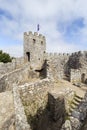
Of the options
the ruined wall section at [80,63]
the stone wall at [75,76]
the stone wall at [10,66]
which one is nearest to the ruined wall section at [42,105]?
the stone wall at [10,66]

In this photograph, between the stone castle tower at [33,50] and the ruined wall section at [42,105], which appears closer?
the ruined wall section at [42,105]

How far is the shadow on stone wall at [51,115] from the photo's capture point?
33.0ft

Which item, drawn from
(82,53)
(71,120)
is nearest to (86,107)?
(71,120)

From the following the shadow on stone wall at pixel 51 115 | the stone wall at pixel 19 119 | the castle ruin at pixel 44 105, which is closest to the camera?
the castle ruin at pixel 44 105

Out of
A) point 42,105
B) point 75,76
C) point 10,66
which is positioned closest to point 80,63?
point 75,76

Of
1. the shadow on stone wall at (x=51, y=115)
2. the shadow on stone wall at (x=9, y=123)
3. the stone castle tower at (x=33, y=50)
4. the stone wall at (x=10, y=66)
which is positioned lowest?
the shadow on stone wall at (x=51, y=115)

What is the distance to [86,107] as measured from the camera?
5.23 metres

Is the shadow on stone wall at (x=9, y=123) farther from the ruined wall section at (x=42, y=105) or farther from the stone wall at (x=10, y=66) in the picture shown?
the stone wall at (x=10, y=66)

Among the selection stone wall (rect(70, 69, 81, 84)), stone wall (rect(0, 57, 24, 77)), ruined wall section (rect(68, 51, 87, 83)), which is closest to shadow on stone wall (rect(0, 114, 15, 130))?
stone wall (rect(0, 57, 24, 77))

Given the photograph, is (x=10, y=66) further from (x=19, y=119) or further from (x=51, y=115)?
(x=19, y=119)

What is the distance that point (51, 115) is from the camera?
35.3 ft

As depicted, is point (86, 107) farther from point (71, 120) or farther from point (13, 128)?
point (13, 128)

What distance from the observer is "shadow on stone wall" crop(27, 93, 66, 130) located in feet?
33.0

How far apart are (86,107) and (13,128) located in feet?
8.15
